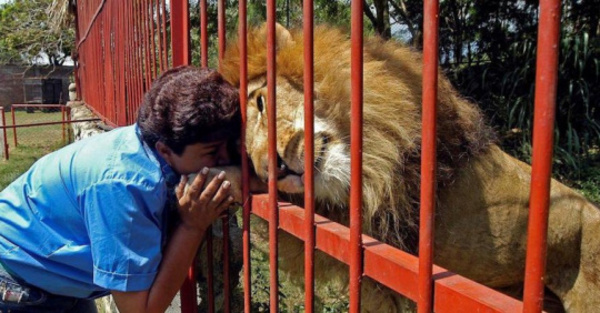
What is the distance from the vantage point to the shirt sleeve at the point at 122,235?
4.58 feet

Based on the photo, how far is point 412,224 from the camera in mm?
1613

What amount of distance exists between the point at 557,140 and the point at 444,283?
5655 mm

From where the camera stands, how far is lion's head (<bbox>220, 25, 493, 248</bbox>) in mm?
1549

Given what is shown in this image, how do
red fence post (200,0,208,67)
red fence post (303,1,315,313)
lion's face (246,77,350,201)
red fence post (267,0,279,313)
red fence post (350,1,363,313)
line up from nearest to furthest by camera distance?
1. red fence post (350,1,363,313)
2. red fence post (303,1,315,313)
3. red fence post (267,0,279,313)
4. lion's face (246,77,350,201)
5. red fence post (200,0,208,67)

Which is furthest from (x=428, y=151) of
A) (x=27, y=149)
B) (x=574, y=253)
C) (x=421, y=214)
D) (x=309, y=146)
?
(x=27, y=149)

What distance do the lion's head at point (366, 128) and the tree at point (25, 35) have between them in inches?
858

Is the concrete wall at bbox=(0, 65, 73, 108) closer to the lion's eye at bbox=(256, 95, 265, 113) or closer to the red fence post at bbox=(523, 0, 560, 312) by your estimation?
the lion's eye at bbox=(256, 95, 265, 113)

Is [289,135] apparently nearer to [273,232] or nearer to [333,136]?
[333,136]

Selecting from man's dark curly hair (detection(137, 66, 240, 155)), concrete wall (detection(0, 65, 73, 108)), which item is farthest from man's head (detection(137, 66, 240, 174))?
concrete wall (detection(0, 65, 73, 108))

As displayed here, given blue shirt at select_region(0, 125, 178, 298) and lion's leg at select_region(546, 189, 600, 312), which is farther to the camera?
lion's leg at select_region(546, 189, 600, 312)

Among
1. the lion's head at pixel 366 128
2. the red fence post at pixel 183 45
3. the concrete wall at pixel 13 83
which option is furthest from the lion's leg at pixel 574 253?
the concrete wall at pixel 13 83

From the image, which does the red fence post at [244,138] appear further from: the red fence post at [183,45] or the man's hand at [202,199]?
the red fence post at [183,45]

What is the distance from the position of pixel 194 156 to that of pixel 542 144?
1.01 metres

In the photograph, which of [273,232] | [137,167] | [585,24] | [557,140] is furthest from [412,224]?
[585,24]
